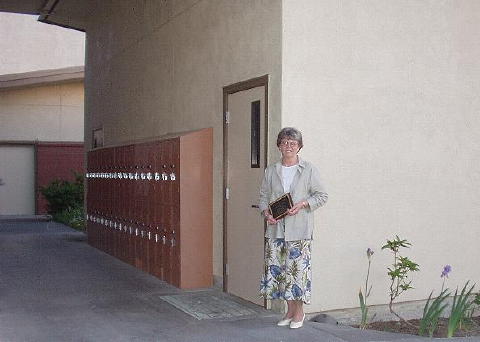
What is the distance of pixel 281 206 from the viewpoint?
576 centimetres

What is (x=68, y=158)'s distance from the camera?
20.2 metres

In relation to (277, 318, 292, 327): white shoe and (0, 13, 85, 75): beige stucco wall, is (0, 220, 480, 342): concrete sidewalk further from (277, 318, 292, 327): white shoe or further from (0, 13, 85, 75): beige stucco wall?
(0, 13, 85, 75): beige stucco wall

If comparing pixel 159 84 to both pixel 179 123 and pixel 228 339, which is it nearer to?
pixel 179 123

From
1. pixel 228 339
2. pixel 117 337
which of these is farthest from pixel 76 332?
pixel 228 339

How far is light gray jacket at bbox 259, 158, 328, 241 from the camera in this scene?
227 inches

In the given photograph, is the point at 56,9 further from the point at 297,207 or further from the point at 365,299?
the point at 297,207

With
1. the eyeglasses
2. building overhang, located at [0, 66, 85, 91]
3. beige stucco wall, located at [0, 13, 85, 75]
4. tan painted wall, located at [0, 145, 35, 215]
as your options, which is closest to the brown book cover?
the eyeglasses

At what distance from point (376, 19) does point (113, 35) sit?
7039mm

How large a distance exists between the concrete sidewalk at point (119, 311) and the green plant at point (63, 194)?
8322mm

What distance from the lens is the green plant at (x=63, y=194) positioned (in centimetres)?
1839

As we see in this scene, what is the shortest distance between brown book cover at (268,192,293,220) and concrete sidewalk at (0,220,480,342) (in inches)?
37.5

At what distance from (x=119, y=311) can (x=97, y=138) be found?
26.0 feet

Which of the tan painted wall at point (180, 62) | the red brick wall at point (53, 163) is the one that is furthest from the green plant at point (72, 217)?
the tan painted wall at point (180, 62)

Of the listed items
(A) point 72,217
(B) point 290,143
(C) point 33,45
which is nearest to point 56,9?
(A) point 72,217
